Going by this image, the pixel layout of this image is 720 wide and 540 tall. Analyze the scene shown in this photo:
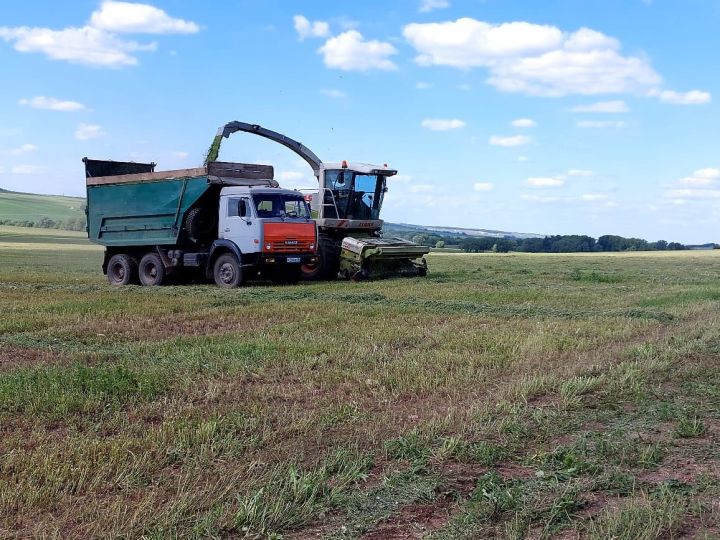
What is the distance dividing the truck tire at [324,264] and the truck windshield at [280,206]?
1.57 meters

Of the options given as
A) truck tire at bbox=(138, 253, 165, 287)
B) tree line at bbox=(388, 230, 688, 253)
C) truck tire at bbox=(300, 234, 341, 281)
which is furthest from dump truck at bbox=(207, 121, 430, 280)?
tree line at bbox=(388, 230, 688, 253)

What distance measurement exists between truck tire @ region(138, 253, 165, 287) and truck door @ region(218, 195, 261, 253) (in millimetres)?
2408

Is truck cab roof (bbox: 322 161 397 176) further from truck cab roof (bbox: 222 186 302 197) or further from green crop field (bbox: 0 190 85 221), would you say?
green crop field (bbox: 0 190 85 221)

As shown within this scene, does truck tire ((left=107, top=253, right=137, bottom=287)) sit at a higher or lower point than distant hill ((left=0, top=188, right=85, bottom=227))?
lower

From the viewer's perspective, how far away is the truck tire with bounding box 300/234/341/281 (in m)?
19.4

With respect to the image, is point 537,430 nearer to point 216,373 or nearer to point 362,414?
point 362,414

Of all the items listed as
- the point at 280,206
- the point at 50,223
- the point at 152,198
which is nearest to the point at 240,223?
the point at 280,206

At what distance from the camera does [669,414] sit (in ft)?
18.6

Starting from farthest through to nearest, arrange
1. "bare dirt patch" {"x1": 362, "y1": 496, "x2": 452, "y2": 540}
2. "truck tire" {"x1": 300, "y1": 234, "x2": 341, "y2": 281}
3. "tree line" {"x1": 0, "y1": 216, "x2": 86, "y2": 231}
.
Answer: "tree line" {"x1": 0, "y1": 216, "x2": 86, "y2": 231} → "truck tire" {"x1": 300, "y1": 234, "x2": 341, "y2": 281} → "bare dirt patch" {"x1": 362, "y1": 496, "x2": 452, "y2": 540}

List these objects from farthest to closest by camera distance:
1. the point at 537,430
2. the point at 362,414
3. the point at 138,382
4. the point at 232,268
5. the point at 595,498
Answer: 1. the point at 232,268
2. the point at 138,382
3. the point at 362,414
4. the point at 537,430
5. the point at 595,498

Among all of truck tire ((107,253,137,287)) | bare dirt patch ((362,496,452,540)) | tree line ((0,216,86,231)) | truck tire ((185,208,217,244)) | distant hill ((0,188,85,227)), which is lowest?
bare dirt patch ((362,496,452,540))

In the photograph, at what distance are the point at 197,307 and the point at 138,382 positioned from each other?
21.8 ft

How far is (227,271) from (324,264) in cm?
284

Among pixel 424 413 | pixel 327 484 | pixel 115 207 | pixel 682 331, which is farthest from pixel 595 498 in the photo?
pixel 115 207
